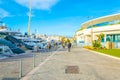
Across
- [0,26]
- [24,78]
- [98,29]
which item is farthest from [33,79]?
[98,29]

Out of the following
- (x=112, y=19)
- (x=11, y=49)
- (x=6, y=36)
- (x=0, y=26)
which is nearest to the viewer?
(x=11, y=49)

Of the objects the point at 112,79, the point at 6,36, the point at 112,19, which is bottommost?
the point at 112,79

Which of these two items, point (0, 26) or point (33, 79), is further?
point (0, 26)

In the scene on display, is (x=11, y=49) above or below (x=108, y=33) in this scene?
below

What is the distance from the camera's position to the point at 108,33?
59.5 meters

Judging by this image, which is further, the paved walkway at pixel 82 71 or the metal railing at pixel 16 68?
the metal railing at pixel 16 68

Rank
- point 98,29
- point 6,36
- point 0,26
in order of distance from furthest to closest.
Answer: point 98,29, point 0,26, point 6,36

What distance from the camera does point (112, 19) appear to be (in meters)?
68.5

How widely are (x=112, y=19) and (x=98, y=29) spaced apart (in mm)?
8136

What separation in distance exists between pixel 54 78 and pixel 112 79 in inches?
114

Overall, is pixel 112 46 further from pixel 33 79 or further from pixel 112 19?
pixel 33 79

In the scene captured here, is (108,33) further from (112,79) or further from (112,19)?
(112,79)

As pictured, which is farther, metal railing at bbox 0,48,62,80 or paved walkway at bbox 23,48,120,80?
metal railing at bbox 0,48,62,80

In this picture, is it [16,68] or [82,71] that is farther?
[16,68]
